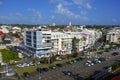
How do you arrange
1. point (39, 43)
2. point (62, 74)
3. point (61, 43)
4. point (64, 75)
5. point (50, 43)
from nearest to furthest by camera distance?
point (64, 75)
point (62, 74)
point (39, 43)
point (50, 43)
point (61, 43)

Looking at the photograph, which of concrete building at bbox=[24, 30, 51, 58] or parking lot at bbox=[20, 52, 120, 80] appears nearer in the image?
parking lot at bbox=[20, 52, 120, 80]

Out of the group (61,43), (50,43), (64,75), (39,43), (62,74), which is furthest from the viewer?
(61,43)

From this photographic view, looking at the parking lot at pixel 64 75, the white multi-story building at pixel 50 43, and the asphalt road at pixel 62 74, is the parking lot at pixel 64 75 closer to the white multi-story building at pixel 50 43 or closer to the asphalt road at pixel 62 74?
the asphalt road at pixel 62 74

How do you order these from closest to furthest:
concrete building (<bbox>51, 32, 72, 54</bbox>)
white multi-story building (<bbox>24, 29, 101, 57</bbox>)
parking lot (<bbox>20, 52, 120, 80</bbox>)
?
parking lot (<bbox>20, 52, 120, 80</bbox>), white multi-story building (<bbox>24, 29, 101, 57</bbox>), concrete building (<bbox>51, 32, 72, 54</bbox>)

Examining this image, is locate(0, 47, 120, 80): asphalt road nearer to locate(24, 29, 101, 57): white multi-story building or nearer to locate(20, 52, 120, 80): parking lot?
locate(20, 52, 120, 80): parking lot

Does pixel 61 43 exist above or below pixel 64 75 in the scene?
above

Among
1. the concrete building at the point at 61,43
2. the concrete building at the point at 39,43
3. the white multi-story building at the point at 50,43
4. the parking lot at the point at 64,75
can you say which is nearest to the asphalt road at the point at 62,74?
the parking lot at the point at 64,75

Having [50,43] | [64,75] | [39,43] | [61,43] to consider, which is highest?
[39,43]

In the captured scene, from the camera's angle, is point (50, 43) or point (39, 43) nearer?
point (39, 43)

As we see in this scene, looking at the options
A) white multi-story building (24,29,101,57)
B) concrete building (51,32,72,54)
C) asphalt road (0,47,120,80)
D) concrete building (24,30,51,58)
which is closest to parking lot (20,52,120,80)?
asphalt road (0,47,120,80)

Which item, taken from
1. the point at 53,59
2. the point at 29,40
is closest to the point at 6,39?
the point at 29,40

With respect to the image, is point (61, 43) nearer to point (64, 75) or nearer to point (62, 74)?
point (62, 74)

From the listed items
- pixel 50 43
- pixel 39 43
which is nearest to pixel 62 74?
pixel 39 43
